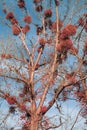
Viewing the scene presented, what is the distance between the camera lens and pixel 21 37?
20.8m

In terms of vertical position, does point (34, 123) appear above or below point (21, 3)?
below

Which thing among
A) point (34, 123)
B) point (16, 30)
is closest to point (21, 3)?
point (16, 30)

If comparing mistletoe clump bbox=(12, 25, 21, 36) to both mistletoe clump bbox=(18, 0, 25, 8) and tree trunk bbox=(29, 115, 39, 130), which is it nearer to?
mistletoe clump bbox=(18, 0, 25, 8)

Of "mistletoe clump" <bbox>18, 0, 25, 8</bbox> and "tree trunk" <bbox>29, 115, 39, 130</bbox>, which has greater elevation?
"mistletoe clump" <bbox>18, 0, 25, 8</bbox>

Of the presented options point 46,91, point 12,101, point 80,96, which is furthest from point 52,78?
point 80,96

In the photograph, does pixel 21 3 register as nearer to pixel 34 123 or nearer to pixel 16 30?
pixel 16 30

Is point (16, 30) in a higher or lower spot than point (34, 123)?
higher

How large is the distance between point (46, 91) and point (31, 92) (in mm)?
719

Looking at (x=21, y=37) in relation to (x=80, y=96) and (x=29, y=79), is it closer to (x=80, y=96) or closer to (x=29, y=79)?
(x=29, y=79)

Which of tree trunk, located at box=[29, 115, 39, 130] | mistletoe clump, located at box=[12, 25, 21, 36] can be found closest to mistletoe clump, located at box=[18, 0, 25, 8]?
mistletoe clump, located at box=[12, 25, 21, 36]

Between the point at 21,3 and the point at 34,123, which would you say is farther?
the point at 21,3

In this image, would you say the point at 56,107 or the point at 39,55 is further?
the point at 39,55

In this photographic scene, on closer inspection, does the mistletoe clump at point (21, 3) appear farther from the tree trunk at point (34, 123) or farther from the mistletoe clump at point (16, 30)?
the tree trunk at point (34, 123)

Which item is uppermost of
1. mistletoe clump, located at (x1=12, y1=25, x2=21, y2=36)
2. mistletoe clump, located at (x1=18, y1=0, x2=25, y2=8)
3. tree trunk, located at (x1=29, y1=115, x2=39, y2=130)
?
mistletoe clump, located at (x1=18, y1=0, x2=25, y2=8)
